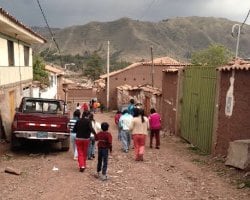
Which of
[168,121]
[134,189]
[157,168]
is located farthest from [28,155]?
[168,121]

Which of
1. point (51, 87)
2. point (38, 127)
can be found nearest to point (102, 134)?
point (38, 127)

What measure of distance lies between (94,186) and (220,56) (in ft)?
163

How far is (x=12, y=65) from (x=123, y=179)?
11.9 m

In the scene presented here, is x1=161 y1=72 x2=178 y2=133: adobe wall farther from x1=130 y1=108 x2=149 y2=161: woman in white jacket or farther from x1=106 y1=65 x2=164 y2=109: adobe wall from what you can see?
x1=106 y1=65 x2=164 y2=109: adobe wall

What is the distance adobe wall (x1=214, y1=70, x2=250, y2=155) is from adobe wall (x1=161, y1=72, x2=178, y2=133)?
6.23m

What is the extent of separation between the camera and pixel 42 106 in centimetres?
1457

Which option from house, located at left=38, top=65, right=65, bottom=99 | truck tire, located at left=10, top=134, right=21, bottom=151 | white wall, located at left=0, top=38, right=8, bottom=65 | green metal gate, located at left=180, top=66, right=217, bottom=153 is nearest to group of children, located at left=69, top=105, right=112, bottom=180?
truck tire, located at left=10, top=134, right=21, bottom=151

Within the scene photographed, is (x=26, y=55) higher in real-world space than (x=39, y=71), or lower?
higher

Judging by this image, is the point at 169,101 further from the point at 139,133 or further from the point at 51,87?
the point at 51,87

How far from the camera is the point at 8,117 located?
16109 millimetres

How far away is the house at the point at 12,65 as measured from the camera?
52.7ft

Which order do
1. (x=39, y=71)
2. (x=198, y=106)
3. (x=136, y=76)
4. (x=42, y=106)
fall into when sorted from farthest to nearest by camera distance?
(x=136, y=76)
(x=39, y=71)
(x=198, y=106)
(x=42, y=106)

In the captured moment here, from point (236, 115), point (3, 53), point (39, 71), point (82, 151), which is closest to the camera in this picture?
point (82, 151)

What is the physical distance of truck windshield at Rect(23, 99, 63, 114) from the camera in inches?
566
